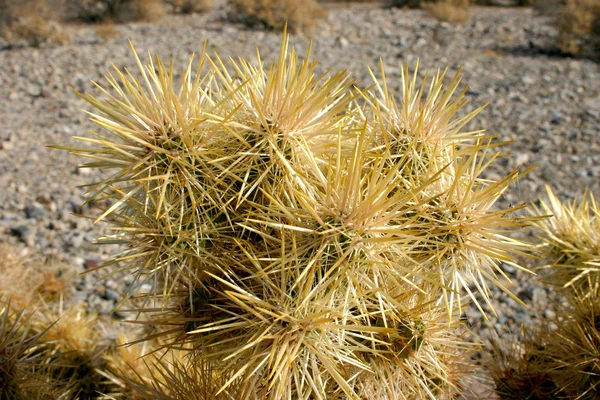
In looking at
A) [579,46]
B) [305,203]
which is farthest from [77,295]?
[579,46]

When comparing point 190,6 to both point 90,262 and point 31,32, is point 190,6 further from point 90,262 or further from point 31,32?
point 90,262

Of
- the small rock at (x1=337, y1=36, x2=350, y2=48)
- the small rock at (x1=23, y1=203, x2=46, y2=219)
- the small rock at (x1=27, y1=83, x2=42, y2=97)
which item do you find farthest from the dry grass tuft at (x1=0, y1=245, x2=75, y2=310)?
the small rock at (x1=337, y1=36, x2=350, y2=48)

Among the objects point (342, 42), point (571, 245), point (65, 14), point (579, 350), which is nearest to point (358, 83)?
point (342, 42)

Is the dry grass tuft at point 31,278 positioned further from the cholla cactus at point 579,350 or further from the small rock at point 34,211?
the cholla cactus at point 579,350

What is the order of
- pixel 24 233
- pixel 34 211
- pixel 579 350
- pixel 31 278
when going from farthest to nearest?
1. pixel 34 211
2. pixel 24 233
3. pixel 31 278
4. pixel 579 350

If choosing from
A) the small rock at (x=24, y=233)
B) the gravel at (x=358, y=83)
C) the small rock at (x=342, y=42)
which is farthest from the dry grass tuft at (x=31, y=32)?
the small rock at (x=24, y=233)

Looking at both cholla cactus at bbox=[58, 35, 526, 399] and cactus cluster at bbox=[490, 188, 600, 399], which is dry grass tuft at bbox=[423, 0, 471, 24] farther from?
cholla cactus at bbox=[58, 35, 526, 399]

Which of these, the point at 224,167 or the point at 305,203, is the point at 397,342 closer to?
the point at 305,203
